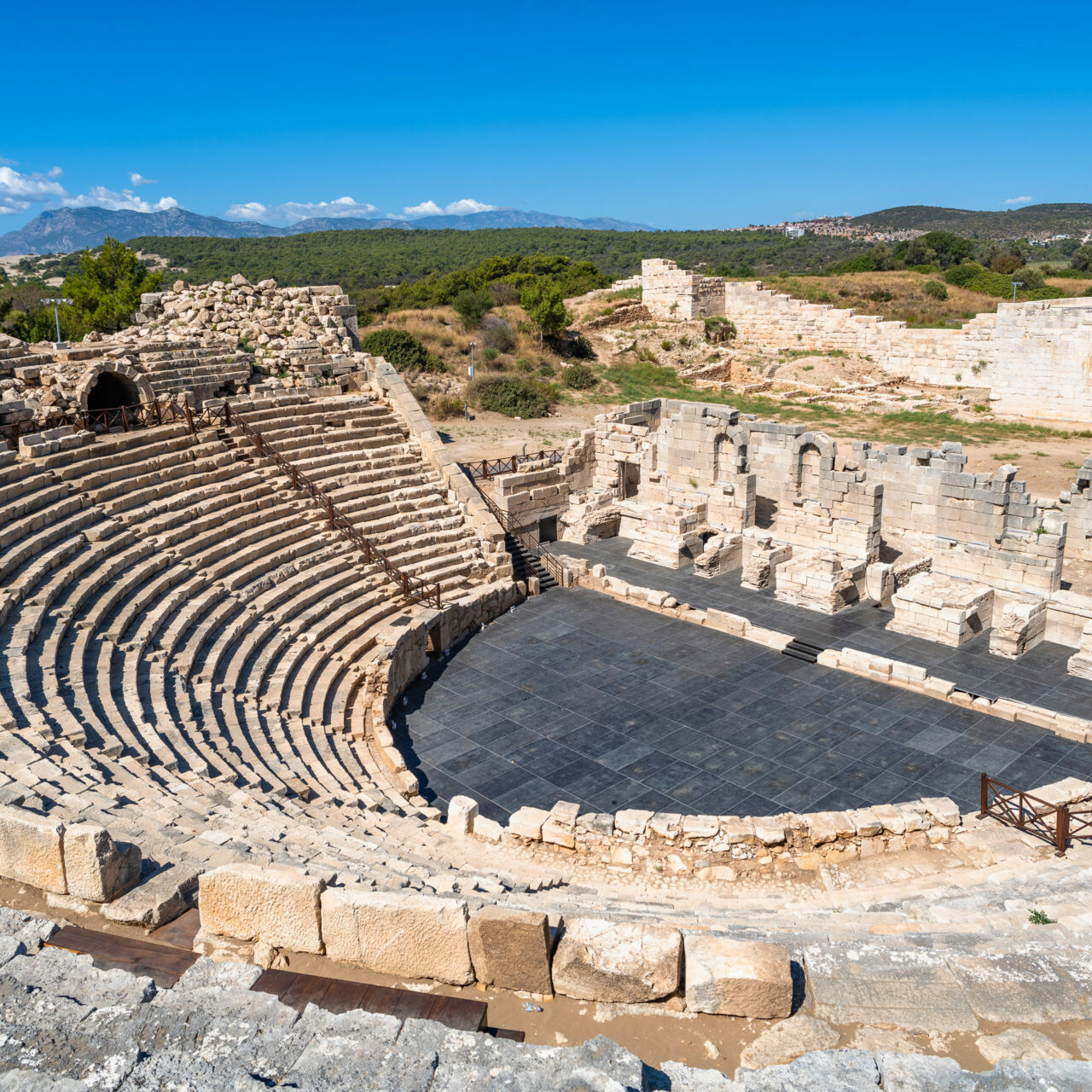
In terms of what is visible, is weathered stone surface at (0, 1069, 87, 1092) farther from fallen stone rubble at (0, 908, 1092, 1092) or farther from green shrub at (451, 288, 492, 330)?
green shrub at (451, 288, 492, 330)

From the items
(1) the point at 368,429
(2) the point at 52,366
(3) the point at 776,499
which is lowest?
(3) the point at 776,499

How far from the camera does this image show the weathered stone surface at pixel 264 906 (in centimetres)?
569

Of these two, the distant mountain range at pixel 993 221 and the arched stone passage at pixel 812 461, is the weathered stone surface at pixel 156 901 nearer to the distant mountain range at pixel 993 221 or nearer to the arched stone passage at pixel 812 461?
the arched stone passage at pixel 812 461

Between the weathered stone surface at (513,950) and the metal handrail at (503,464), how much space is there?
17085 mm

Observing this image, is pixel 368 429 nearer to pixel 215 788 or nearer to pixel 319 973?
pixel 215 788

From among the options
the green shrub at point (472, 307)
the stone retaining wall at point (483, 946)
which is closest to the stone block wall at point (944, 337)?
the green shrub at point (472, 307)

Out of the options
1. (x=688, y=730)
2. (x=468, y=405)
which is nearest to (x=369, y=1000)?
(x=688, y=730)

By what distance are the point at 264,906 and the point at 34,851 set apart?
165 centimetres

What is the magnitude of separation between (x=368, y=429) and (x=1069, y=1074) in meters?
18.7

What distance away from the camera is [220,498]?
1719cm

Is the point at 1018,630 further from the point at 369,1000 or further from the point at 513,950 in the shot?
the point at 369,1000

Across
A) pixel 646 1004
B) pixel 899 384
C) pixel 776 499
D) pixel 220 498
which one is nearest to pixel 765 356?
pixel 899 384

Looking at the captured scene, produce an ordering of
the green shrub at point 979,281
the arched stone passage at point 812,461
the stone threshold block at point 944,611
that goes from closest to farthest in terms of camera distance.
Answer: the stone threshold block at point 944,611
the arched stone passage at point 812,461
the green shrub at point 979,281

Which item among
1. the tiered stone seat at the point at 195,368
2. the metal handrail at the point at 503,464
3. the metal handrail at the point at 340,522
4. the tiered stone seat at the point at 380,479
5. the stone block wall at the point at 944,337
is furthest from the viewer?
the stone block wall at the point at 944,337
